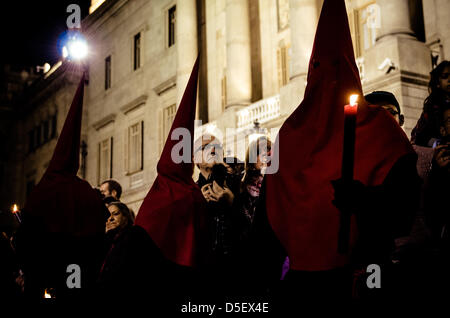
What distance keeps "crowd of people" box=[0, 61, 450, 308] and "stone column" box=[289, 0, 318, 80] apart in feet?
28.6

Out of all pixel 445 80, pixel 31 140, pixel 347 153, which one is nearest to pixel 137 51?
pixel 31 140

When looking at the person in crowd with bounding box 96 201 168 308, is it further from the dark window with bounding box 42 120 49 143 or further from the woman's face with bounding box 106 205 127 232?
the dark window with bounding box 42 120 49 143

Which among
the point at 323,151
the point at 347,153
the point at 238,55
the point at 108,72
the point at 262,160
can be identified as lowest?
the point at 347,153

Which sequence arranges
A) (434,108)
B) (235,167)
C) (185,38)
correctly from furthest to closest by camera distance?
(185,38), (235,167), (434,108)

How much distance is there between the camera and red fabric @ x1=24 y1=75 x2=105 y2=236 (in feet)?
14.9

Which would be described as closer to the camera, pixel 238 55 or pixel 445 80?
pixel 445 80

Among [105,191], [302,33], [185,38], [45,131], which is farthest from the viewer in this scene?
[45,131]

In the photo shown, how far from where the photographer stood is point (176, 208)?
3723 millimetres

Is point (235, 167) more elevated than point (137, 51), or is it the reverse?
point (137, 51)

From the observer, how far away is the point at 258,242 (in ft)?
8.04

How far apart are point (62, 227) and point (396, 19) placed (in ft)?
28.6

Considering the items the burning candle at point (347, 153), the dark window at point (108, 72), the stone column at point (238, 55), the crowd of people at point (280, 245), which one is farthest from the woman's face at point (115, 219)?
the dark window at point (108, 72)

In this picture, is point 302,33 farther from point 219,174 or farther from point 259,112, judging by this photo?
point 219,174

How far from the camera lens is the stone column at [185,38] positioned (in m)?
18.6
